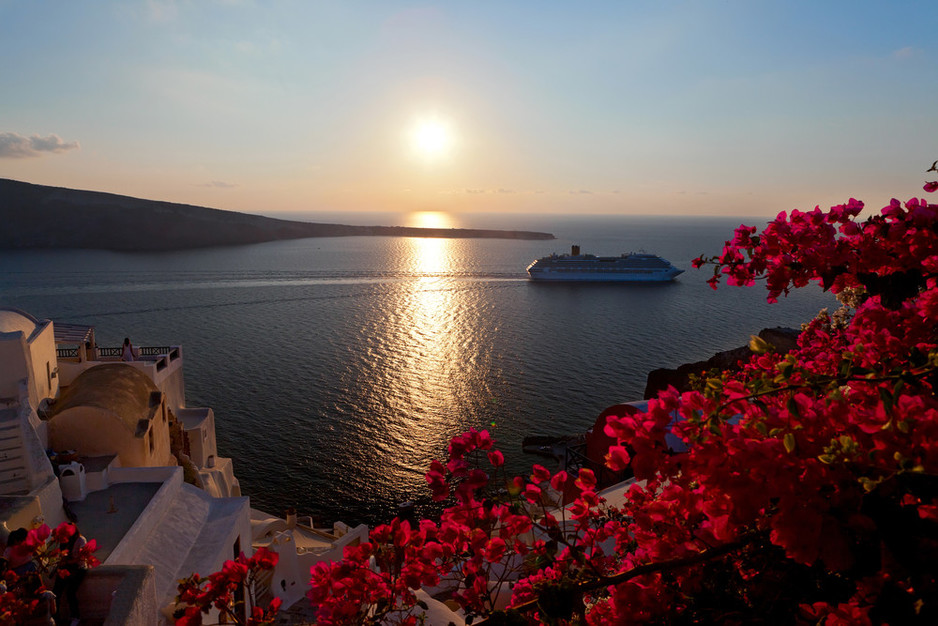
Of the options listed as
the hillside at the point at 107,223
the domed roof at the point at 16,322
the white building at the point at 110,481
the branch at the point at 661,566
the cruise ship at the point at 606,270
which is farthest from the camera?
the hillside at the point at 107,223

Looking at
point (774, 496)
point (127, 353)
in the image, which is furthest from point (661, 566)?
point (127, 353)

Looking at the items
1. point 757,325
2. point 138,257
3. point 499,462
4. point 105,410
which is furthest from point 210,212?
point 499,462

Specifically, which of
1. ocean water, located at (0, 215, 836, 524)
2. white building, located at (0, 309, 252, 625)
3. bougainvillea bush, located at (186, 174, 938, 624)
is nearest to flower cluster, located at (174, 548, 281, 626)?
bougainvillea bush, located at (186, 174, 938, 624)

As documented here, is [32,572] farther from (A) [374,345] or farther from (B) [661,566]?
(A) [374,345]

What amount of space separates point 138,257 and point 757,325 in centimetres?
8028

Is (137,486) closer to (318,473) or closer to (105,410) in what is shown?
(105,410)

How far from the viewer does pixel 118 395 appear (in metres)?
12.4

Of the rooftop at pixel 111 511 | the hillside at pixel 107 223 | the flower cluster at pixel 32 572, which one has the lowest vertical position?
the rooftop at pixel 111 511

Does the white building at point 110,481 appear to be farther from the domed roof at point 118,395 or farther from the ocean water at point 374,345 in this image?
the ocean water at point 374,345

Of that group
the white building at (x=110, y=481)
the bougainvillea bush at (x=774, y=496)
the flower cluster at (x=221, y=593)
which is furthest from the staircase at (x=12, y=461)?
the bougainvillea bush at (x=774, y=496)

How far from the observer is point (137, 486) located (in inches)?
407

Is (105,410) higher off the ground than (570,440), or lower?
higher

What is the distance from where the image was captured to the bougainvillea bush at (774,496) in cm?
167

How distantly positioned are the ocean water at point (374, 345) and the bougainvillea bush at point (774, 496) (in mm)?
18137
